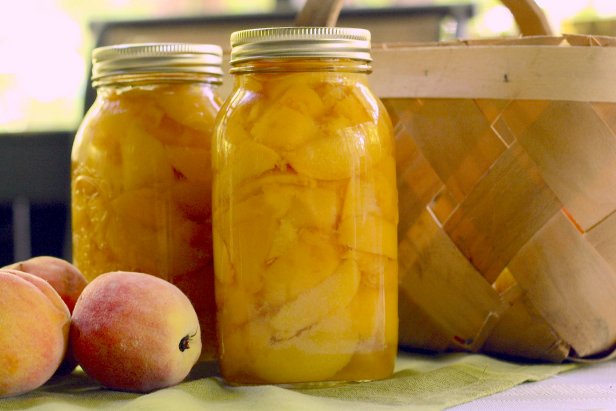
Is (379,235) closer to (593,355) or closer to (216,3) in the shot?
(593,355)

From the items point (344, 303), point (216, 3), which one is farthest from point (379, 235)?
point (216, 3)

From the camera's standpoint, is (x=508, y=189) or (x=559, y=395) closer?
(x=559, y=395)

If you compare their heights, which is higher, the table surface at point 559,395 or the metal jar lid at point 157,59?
the metal jar lid at point 157,59

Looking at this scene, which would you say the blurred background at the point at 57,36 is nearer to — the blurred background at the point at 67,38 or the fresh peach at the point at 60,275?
the blurred background at the point at 67,38

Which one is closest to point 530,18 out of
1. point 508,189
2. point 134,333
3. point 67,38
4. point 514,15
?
point 514,15

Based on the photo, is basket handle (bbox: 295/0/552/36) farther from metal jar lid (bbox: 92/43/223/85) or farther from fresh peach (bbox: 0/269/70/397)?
fresh peach (bbox: 0/269/70/397)

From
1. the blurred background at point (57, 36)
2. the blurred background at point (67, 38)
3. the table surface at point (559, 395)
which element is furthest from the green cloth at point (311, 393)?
the blurred background at point (57, 36)

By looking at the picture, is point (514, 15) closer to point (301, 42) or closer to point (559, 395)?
point (301, 42)
